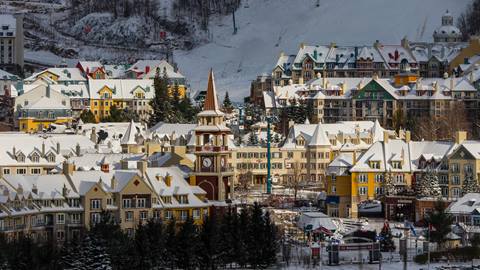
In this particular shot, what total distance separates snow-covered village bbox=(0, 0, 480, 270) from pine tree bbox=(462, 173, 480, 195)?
0.35ft

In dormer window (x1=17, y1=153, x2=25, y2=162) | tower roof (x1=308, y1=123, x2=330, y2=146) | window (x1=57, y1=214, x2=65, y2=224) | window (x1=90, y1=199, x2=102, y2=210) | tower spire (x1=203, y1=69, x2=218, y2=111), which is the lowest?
window (x1=57, y1=214, x2=65, y2=224)

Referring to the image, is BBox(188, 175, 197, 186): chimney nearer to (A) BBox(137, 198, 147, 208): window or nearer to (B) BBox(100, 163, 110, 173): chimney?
(B) BBox(100, 163, 110, 173): chimney

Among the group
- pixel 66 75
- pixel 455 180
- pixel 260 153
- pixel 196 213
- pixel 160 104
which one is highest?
pixel 66 75

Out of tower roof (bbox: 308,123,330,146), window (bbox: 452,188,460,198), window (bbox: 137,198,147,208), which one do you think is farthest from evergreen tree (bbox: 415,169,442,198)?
tower roof (bbox: 308,123,330,146)

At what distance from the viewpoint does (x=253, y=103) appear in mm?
169250

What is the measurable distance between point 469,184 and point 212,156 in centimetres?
1613

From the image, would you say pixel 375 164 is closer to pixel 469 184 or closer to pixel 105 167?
pixel 469 184

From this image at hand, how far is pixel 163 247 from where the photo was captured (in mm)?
98875

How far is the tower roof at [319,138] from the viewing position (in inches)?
5581

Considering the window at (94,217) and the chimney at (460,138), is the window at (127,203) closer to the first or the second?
the window at (94,217)

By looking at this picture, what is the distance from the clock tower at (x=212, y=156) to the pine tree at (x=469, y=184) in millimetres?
14283

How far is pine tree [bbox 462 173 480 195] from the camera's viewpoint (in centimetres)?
12019

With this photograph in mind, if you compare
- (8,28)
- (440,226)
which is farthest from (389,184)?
(8,28)

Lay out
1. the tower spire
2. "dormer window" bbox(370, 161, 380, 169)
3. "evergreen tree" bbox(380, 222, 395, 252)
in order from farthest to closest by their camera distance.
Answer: "dormer window" bbox(370, 161, 380, 169)
the tower spire
"evergreen tree" bbox(380, 222, 395, 252)
